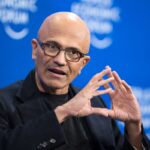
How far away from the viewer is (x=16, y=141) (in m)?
1.22

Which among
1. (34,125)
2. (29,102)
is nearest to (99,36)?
(29,102)

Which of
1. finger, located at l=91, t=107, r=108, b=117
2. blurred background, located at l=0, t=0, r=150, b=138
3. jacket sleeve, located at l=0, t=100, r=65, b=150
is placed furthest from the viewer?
blurred background, located at l=0, t=0, r=150, b=138

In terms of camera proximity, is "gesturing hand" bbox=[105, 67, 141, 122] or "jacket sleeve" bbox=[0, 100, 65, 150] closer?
"jacket sleeve" bbox=[0, 100, 65, 150]

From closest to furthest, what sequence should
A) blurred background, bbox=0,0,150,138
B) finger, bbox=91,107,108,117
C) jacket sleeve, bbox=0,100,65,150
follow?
1. jacket sleeve, bbox=0,100,65,150
2. finger, bbox=91,107,108,117
3. blurred background, bbox=0,0,150,138

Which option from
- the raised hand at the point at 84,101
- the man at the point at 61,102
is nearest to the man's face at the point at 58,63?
the man at the point at 61,102

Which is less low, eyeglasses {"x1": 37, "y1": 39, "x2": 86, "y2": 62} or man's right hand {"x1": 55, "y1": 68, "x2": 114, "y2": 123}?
eyeglasses {"x1": 37, "y1": 39, "x2": 86, "y2": 62}

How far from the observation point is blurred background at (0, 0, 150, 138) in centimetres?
182

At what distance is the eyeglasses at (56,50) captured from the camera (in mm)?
1354

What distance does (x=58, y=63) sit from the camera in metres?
1.34

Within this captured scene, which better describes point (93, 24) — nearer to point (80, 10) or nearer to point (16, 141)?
point (80, 10)

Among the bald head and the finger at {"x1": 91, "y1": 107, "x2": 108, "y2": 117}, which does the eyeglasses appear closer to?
the bald head

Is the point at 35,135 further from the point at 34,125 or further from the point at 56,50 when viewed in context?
the point at 56,50

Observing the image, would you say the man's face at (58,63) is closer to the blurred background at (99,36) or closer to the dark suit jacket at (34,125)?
the dark suit jacket at (34,125)

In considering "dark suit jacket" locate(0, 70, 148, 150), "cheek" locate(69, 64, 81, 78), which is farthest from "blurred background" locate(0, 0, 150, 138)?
"cheek" locate(69, 64, 81, 78)
